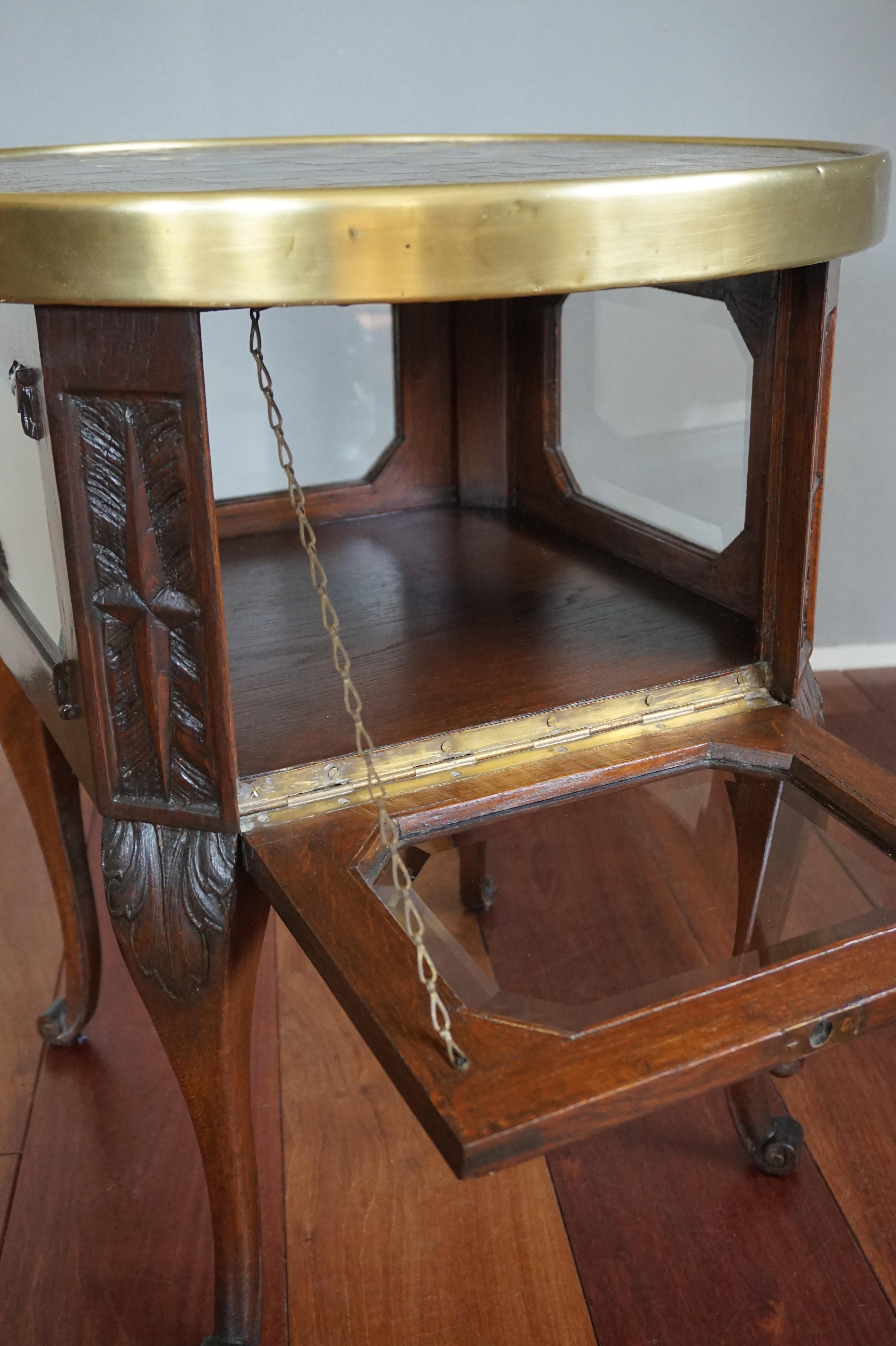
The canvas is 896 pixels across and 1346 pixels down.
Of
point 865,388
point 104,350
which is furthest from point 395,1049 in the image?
point 865,388

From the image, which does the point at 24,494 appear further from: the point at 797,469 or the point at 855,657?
the point at 855,657

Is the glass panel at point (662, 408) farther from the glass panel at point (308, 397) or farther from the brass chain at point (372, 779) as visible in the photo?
the brass chain at point (372, 779)

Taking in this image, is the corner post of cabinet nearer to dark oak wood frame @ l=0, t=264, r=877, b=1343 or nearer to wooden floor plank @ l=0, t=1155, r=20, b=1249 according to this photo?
dark oak wood frame @ l=0, t=264, r=877, b=1343

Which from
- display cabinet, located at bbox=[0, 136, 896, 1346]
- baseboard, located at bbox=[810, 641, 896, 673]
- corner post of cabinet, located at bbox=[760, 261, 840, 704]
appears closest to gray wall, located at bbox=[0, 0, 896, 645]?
baseboard, located at bbox=[810, 641, 896, 673]

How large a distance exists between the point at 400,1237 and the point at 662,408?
55cm

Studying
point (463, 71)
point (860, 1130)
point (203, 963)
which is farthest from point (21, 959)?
point (463, 71)

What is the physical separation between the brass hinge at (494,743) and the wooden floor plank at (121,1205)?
14.9 inches

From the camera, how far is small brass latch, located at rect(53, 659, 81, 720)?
0.59 m

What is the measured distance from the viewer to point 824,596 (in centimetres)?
161

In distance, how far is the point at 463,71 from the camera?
1296 millimetres

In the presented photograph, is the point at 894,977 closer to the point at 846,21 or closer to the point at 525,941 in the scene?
the point at 525,941

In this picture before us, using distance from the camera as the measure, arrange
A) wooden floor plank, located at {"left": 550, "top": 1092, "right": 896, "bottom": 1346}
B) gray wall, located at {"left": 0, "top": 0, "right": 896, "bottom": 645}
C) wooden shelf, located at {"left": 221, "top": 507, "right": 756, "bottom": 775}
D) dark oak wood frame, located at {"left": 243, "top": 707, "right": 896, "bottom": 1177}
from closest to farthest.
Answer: dark oak wood frame, located at {"left": 243, "top": 707, "right": 896, "bottom": 1177} < wooden shelf, located at {"left": 221, "top": 507, "right": 756, "bottom": 775} < wooden floor plank, located at {"left": 550, "top": 1092, "right": 896, "bottom": 1346} < gray wall, located at {"left": 0, "top": 0, "right": 896, "bottom": 645}

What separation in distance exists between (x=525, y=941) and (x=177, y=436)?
27cm

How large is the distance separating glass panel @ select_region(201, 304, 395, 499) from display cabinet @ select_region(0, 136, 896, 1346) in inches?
0.6
